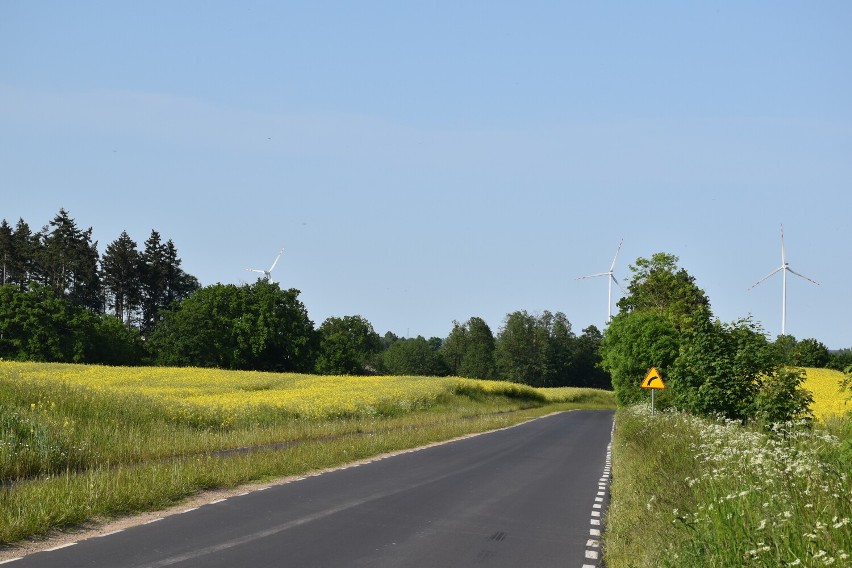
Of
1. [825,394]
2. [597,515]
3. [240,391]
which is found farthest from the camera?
[825,394]

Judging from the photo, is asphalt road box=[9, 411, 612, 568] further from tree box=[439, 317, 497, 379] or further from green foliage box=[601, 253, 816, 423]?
tree box=[439, 317, 497, 379]

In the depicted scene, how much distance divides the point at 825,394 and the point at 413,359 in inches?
4565

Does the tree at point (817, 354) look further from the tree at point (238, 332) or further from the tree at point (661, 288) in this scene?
the tree at point (238, 332)

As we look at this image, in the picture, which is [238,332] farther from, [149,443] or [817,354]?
[149,443]

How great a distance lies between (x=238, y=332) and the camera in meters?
104

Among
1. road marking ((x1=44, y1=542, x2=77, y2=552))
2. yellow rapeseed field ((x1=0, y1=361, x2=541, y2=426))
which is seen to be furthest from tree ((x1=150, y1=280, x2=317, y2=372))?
road marking ((x1=44, y1=542, x2=77, y2=552))

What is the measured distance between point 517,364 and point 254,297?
78432mm

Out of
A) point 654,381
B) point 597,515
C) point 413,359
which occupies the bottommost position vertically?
point 597,515

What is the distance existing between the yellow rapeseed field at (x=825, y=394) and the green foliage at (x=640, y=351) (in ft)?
28.3

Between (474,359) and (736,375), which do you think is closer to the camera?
Result: (736,375)

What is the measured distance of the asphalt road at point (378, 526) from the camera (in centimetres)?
1033

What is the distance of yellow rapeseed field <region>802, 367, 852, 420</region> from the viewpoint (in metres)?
43.0

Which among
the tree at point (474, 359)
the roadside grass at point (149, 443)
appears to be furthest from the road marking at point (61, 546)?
the tree at point (474, 359)

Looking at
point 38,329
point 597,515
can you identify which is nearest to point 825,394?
point 597,515
